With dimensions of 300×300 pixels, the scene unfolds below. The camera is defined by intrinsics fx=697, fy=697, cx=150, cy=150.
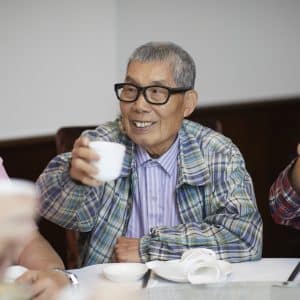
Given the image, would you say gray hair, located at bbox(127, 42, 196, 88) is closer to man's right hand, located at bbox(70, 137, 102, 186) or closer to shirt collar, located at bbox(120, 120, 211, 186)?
shirt collar, located at bbox(120, 120, 211, 186)

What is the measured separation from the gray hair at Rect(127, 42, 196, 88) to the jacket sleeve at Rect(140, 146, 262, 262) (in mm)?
280

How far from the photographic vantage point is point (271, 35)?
13.1 feet

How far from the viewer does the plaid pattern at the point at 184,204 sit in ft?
6.45

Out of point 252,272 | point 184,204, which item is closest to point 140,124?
point 184,204

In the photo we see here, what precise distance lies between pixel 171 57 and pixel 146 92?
14 centimetres

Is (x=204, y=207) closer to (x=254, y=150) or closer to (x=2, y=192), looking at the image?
(x=2, y=192)

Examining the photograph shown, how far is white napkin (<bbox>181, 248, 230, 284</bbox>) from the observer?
1.63 m

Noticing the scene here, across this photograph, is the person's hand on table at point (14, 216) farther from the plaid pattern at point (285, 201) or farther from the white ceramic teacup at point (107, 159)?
the plaid pattern at point (285, 201)

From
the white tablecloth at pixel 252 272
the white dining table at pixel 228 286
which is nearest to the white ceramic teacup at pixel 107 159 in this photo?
the white dining table at pixel 228 286

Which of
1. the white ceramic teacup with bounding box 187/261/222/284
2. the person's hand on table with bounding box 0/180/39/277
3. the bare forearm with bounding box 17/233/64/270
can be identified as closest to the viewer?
the person's hand on table with bounding box 0/180/39/277

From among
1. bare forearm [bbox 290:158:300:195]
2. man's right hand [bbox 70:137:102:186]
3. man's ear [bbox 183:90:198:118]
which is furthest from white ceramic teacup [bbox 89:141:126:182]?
man's ear [bbox 183:90:198:118]

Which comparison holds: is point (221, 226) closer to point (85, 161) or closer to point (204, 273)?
point (204, 273)

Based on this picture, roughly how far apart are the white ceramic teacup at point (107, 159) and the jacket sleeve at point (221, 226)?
1.70 feet

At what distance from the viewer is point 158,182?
2236 millimetres
